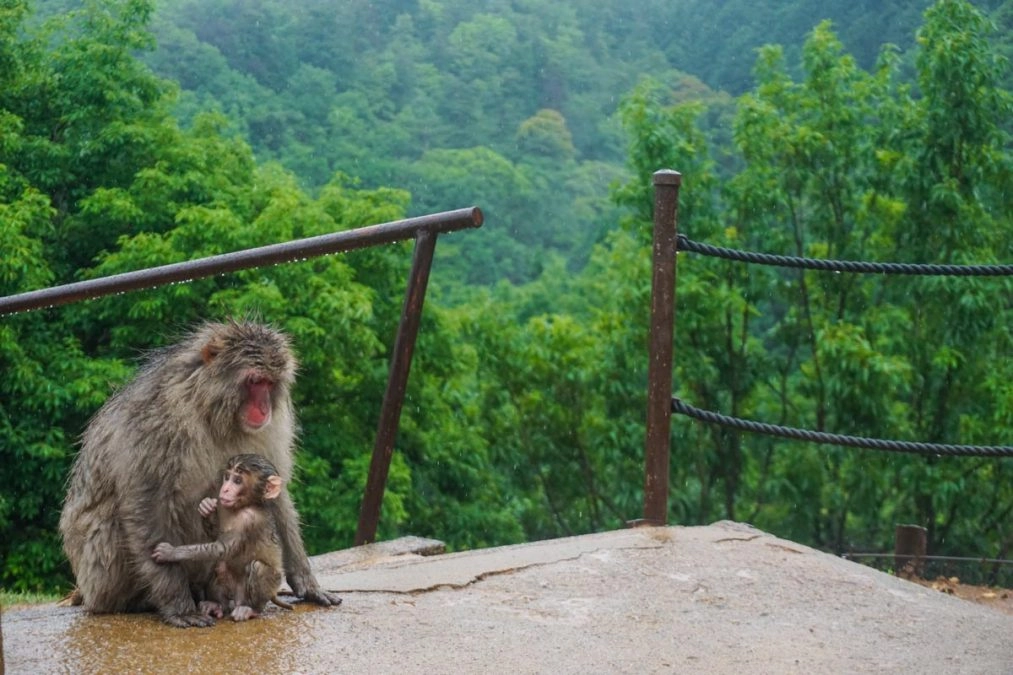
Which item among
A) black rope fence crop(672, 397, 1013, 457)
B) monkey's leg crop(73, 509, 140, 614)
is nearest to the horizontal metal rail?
monkey's leg crop(73, 509, 140, 614)

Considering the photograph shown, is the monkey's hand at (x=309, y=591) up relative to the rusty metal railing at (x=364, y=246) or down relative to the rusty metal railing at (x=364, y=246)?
down

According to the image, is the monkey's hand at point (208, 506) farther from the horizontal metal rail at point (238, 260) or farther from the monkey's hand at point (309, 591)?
the horizontal metal rail at point (238, 260)

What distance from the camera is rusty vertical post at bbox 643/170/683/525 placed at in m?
4.30

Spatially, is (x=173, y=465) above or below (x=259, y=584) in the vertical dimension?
above

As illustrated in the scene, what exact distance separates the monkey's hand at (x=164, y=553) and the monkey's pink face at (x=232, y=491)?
16 centimetres

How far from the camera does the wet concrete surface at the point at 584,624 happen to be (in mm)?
3010

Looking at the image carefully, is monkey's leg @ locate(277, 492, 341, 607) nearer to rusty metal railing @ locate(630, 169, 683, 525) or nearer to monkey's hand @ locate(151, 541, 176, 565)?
monkey's hand @ locate(151, 541, 176, 565)

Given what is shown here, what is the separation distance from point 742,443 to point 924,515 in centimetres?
292

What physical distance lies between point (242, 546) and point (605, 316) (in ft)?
53.3

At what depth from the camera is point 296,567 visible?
11.5 feet

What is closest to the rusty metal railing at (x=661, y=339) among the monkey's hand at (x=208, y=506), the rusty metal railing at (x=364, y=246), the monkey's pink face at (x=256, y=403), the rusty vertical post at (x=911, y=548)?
the rusty metal railing at (x=364, y=246)

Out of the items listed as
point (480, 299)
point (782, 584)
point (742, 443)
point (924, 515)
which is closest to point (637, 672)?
point (782, 584)

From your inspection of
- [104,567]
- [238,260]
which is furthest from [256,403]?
[104,567]

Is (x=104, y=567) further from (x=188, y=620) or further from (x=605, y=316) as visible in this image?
(x=605, y=316)
